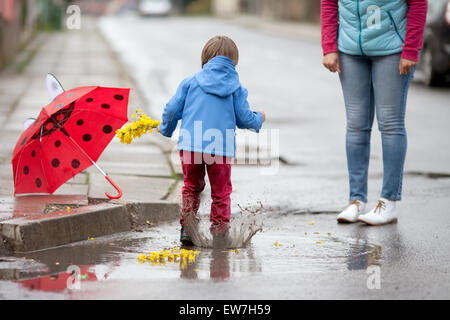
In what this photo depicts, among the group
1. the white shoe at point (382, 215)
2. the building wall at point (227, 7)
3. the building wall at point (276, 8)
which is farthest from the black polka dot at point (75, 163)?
the building wall at point (227, 7)

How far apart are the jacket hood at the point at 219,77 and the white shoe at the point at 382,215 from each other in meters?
1.42

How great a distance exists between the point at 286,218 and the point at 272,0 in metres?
53.4

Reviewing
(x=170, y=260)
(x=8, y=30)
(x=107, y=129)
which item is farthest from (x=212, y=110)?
(x=8, y=30)

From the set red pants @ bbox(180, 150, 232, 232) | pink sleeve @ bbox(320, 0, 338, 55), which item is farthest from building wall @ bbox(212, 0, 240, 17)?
red pants @ bbox(180, 150, 232, 232)

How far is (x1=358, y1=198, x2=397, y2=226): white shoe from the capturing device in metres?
5.77

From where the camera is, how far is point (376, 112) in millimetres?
5945

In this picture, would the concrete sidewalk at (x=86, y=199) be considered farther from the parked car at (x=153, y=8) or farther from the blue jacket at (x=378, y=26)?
the parked car at (x=153, y=8)

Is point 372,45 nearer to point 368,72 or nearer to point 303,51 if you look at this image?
point 368,72

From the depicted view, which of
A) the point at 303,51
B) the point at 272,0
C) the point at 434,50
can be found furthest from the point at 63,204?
the point at 272,0

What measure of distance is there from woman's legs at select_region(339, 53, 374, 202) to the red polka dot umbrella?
4.97 feet

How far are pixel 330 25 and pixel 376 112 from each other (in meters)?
0.67

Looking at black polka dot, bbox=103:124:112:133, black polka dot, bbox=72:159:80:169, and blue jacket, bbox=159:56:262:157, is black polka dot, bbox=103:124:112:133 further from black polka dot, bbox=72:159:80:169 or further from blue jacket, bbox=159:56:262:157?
blue jacket, bbox=159:56:262:157

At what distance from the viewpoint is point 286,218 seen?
6.02m

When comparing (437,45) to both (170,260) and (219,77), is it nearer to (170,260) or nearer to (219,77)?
(219,77)
